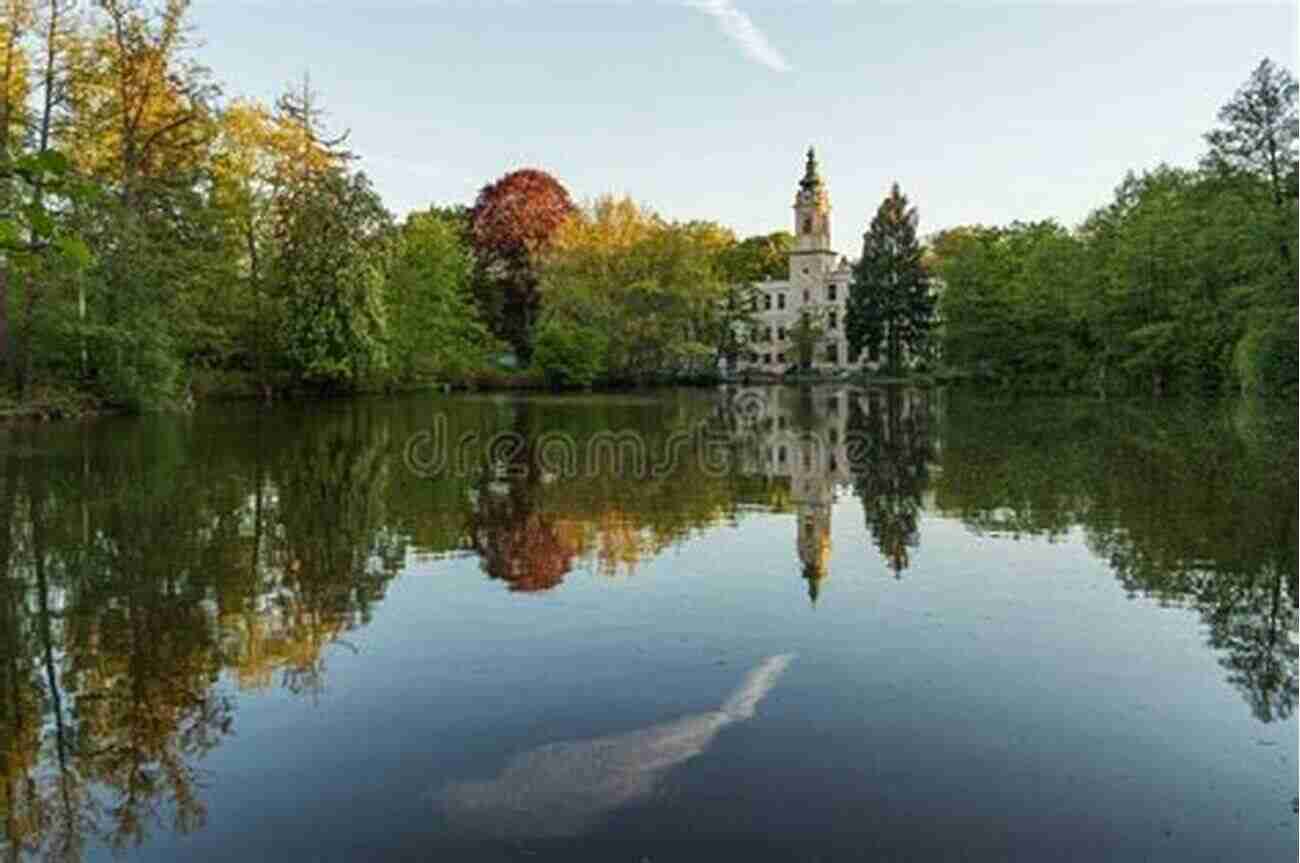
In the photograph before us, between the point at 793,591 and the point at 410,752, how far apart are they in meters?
4.68

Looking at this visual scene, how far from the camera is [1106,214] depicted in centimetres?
5853

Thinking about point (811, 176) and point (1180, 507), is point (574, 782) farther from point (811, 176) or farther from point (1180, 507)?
point (811, 176)

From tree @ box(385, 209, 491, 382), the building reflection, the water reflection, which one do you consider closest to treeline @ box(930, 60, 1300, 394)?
the building reflection

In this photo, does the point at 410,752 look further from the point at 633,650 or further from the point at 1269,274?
the point at 1269,274

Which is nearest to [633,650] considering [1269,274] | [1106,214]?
[1269,274]

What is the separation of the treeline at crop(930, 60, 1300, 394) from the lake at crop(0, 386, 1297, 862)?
2693cm

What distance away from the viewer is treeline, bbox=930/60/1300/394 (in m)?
38.6

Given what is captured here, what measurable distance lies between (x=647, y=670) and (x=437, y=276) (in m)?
52.5

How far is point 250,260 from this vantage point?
1874 inches

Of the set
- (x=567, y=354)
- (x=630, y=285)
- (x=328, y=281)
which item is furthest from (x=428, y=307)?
(x=630, y=285)

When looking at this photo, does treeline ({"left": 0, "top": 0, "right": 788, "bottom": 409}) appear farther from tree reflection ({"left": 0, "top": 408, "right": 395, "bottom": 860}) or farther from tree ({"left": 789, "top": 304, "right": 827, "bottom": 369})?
tree ({"left": 789, "top": 304, "right": 827, "bottom": 369})

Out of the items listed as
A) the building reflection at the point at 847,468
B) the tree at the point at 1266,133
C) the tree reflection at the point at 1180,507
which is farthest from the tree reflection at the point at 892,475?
the tree at the point at 1266,133

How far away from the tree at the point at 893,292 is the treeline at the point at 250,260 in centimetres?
1392

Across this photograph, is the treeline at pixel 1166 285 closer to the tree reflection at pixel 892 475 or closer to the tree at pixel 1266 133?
the tree at pixel 1266 133
